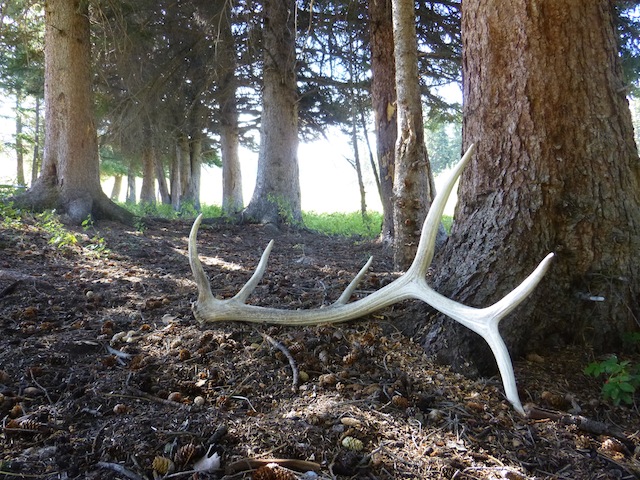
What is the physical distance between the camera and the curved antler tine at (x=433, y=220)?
6.70ft

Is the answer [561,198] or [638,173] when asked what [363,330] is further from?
[638,173]

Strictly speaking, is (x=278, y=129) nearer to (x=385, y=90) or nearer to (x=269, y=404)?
(x=385, y=90)

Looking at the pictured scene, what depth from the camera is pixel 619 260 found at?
2291 mm

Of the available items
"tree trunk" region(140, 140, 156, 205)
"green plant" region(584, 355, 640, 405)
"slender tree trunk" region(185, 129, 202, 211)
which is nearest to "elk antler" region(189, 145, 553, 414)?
"green plant" region(584, 355, 640, 405)

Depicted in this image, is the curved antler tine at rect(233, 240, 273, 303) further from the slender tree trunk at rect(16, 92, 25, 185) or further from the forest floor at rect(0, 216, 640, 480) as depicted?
the slender tree trunk at rect(16, 92, 25, 185)

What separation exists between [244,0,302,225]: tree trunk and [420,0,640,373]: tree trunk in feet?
20.0

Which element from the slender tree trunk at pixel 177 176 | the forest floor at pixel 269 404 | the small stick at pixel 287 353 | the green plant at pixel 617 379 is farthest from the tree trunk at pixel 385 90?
the slender tree trunk at pixel 177 176

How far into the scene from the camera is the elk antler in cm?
182

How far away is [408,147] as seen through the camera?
3.57m

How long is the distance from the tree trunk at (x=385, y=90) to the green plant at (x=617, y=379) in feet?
12.0

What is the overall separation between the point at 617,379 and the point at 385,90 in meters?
4.47

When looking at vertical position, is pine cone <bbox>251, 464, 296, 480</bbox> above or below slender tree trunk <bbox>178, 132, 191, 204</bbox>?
below

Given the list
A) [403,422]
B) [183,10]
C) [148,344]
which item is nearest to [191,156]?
[183,10]

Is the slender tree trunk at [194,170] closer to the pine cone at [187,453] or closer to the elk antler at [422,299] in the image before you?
the elk antler at [422,299]
